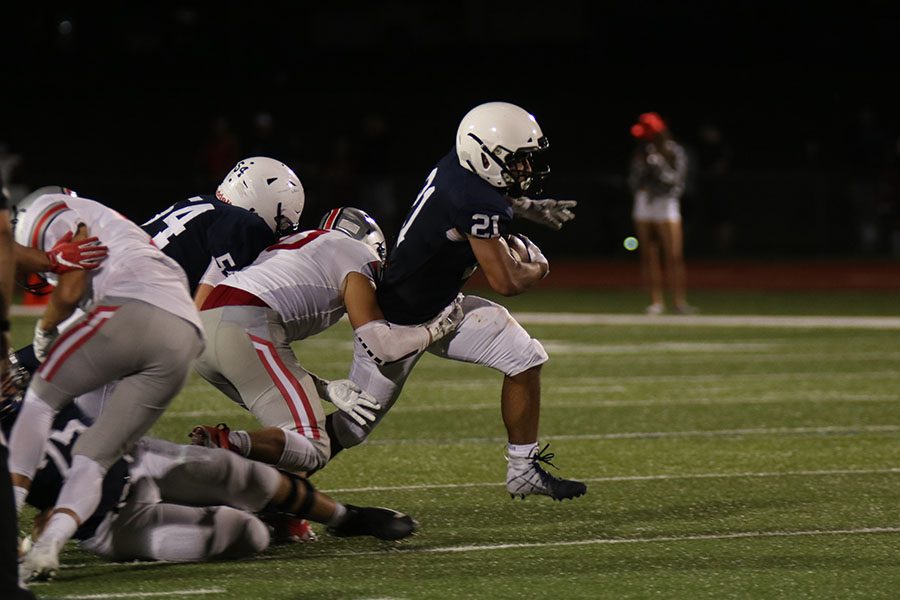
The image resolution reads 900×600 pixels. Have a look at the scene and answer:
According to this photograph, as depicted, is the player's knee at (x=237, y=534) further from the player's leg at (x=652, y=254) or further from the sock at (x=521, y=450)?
the player's leg at (x=652, y=254)

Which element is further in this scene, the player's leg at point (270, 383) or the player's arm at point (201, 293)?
the player's arm at point (201, 293)

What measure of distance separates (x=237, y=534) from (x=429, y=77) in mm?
23503

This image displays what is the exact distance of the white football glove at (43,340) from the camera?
17.4ft

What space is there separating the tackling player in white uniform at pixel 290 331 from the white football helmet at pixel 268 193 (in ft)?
0.81

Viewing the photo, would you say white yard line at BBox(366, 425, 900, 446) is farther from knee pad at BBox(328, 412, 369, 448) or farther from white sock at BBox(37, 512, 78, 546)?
white sock at BBox(37, 512, 78, 546)

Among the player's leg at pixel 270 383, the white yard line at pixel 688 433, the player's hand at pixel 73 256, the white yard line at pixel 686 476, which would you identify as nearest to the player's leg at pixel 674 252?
the white yard line at pixel 688 433

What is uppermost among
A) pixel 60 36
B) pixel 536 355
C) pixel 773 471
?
pixel 60 36

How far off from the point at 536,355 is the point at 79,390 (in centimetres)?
190

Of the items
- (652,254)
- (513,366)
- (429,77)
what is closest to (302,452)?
(513,366)

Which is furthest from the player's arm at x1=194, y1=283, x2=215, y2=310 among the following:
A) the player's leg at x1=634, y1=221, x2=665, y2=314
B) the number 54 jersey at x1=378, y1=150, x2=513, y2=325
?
the player's leg at x1=634, y1=221, x2=665, y2=314

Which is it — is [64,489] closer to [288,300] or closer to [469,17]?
[288,300]

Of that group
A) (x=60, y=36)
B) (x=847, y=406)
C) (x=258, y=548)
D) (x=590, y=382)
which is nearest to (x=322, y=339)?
(x=590, y=382)

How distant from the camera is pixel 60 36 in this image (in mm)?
27797

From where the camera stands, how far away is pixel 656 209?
14.2 m
